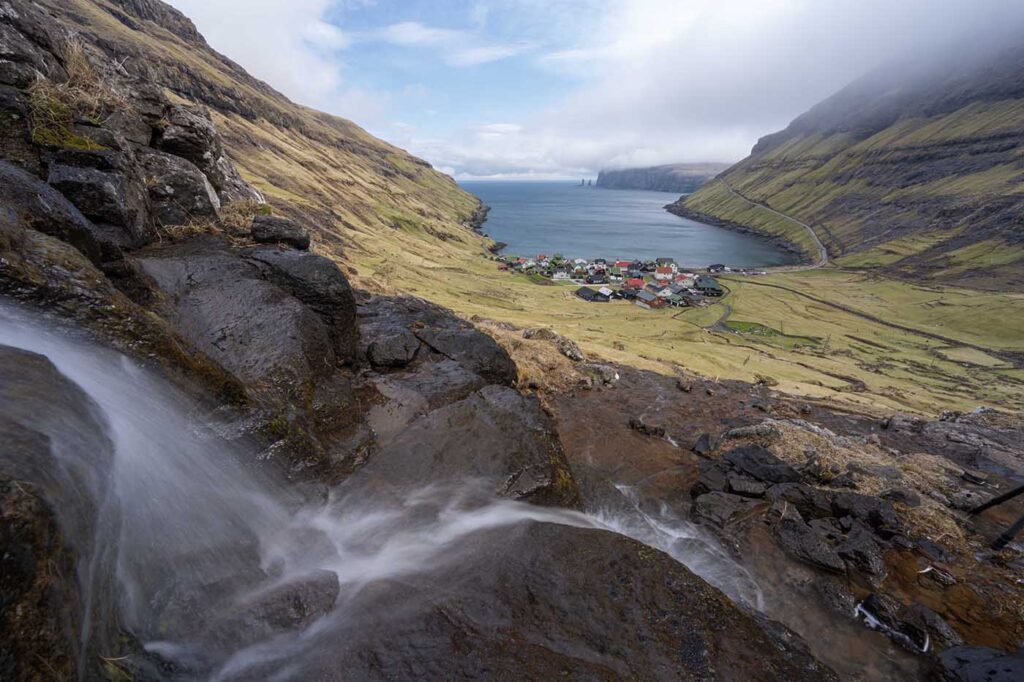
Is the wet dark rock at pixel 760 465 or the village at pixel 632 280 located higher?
the wet dark rock at pixel 760 465

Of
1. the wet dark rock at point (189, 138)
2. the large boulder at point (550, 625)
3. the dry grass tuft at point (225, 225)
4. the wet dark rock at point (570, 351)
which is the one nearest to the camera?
the large boulder at point (550, 625)

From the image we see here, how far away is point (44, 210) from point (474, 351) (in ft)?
31.6

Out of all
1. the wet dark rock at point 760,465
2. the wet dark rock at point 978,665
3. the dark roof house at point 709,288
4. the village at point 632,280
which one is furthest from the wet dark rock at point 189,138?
the dark roof house at point 709,288

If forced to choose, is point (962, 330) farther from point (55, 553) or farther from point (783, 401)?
point (55, 553)

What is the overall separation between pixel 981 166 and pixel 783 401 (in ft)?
669

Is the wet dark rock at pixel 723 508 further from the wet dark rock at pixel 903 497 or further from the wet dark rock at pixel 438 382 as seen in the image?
the wet dark rock at pixel 438 382

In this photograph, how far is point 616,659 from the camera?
541cm

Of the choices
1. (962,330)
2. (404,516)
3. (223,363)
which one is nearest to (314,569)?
(404,516)

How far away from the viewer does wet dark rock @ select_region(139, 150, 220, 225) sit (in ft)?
37.8

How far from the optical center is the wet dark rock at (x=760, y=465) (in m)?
12.6

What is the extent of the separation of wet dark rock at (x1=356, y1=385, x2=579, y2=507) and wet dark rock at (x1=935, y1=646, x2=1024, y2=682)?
7.03 m

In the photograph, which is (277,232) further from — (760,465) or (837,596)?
(837,596)

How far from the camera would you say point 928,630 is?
337 inches

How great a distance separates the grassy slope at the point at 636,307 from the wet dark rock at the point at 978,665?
2038 cm
